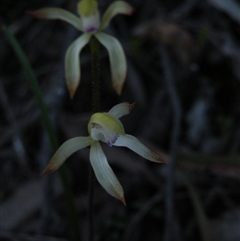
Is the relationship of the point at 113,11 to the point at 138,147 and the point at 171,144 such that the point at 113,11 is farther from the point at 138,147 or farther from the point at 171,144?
the point at 138,147

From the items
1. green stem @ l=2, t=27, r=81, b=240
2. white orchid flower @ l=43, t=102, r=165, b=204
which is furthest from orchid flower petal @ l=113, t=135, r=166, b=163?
green stem @ l=2, t=27, r=81, b=240

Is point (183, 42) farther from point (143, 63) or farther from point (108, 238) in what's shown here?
point (108, 238)

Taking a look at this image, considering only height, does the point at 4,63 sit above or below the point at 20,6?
below

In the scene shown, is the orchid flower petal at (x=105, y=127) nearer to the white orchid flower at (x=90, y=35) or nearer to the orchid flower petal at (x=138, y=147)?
the orchid flower petal at (x=138, y=147)

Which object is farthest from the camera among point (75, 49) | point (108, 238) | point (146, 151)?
point (108, 238)

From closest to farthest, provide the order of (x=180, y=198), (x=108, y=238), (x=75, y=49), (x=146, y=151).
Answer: (x=146, y=151)
(x=75, y=49)
(x=108, y=238)
(x=180, y=198)

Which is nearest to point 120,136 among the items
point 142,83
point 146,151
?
point 146,151

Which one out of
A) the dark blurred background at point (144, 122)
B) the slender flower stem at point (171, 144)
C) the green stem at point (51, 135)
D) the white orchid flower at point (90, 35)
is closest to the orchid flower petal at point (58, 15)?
the white orchid flower at point (90, 35)

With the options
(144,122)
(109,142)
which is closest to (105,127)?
(109,142)
